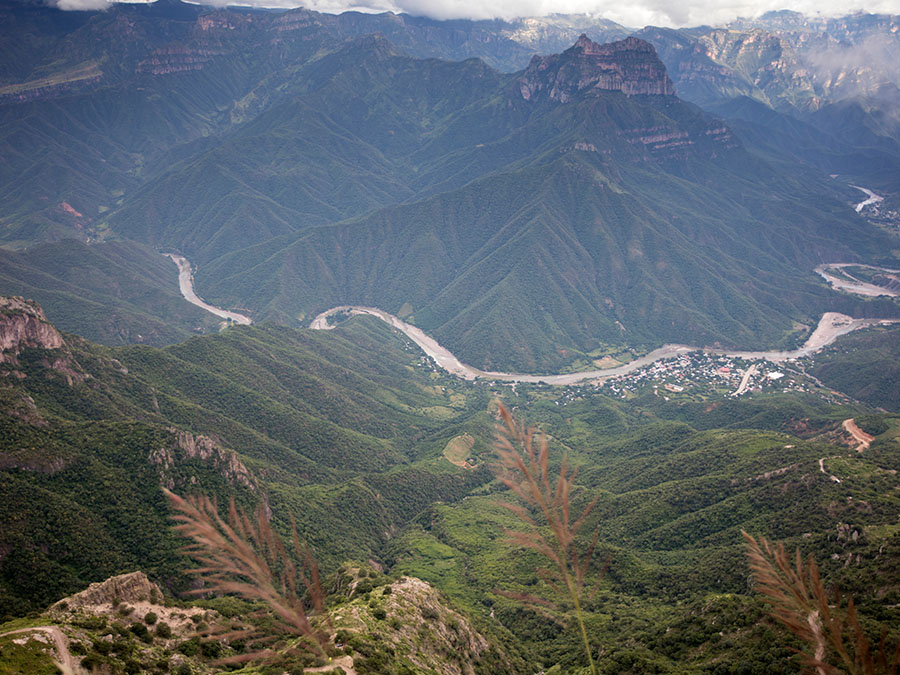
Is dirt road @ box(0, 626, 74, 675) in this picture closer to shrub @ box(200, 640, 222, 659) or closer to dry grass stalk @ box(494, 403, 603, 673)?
shrub @ box(200, 640, 222, 659)

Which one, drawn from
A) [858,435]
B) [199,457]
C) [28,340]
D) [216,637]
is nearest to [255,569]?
[216,637]

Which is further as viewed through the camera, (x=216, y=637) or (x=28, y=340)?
(x=28, y=340)

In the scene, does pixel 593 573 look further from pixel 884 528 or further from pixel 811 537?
pixel 884 528

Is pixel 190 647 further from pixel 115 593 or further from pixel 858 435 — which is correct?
pixel 858 435

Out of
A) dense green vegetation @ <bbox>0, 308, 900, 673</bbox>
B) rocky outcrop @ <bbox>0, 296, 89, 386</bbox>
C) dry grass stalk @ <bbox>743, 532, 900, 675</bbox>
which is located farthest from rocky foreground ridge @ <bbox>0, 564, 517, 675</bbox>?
rocky outcrop @ <bbox>0, 296, 89, 386</bbox>

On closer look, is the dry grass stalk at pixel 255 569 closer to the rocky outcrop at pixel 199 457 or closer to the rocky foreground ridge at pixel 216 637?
the rocky foreground ridge at pixel 216 637

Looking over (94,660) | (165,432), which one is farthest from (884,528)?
(165,432)

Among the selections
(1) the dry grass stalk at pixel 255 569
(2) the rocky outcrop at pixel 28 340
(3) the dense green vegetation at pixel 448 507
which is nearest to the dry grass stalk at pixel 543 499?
(1) the dry grass stalk at pixel 255 569
